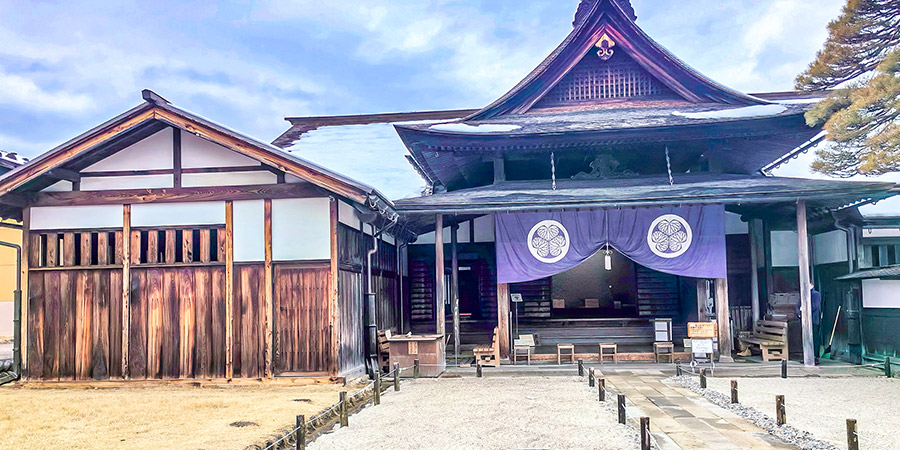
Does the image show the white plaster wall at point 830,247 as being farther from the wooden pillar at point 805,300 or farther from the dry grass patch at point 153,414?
the dry grass patch at point 153,414

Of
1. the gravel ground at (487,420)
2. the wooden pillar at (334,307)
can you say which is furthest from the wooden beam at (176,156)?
the gravel ground at (487,420)

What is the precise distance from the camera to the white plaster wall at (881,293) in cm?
1366

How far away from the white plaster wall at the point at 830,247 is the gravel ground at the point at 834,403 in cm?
411

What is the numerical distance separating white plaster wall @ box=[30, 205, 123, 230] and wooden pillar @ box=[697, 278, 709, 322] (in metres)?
12.3

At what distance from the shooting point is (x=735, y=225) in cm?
1736

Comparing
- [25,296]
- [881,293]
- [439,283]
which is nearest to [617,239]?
[439,283]

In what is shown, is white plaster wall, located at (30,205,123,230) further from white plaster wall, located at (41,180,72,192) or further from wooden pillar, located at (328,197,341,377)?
wooden pillar, located at (328,197,341,377)

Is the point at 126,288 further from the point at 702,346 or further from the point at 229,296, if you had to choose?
the point at 702,346

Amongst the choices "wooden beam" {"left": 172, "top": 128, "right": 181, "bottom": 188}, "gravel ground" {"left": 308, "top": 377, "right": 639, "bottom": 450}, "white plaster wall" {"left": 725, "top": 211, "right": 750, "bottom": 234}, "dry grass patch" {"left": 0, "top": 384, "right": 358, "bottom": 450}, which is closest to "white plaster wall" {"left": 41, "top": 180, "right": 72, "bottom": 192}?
"wooden beam" {"left": 172, "top": 128, "right": 181, "bottom": 188}

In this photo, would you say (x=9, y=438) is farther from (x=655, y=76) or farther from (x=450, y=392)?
(x=655, y=76)

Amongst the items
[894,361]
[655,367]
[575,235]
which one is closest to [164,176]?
[575,235]

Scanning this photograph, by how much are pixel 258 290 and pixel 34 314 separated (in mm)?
4446

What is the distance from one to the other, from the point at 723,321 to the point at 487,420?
7.62 metres

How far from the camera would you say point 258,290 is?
12695 mm
